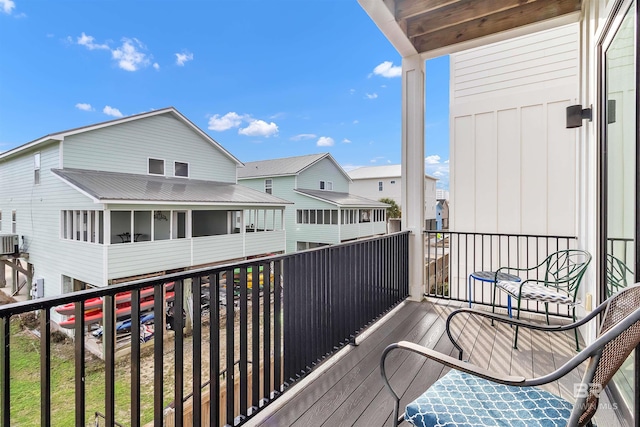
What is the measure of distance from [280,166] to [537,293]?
14075 mm

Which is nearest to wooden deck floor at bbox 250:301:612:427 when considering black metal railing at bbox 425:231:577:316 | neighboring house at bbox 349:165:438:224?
black metal railing at bbox 425:231:577:316

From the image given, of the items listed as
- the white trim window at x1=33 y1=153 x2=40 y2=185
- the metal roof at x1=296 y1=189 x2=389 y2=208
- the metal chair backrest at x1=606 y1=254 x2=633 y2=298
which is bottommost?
the metal chair backrest at x1=606 y1=254 x2=633 y2=298

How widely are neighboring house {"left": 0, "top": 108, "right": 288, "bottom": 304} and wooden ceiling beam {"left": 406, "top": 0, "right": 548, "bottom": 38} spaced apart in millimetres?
6595

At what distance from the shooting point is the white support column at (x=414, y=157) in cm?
343

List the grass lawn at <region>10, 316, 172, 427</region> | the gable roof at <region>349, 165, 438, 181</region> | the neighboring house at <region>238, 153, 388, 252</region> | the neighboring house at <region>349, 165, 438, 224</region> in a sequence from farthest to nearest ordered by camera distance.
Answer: the gable roof at <region>349, 165, 438, 181</region> → the neighboring house at <region>349, 165, 438, 224</region> → the neighboring house at <region>238, 153, 388, 252</region> → the grass lawn at <region>10, 316, 172, 427</region>

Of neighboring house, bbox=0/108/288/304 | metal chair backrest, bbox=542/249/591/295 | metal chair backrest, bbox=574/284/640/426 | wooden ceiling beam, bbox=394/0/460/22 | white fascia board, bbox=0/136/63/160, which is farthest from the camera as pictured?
white fascia board, bbox=0/136/63/160

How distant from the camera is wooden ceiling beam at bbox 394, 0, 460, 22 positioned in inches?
104

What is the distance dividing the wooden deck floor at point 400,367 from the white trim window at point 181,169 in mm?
9503

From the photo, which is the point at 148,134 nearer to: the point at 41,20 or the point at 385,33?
the point at 41,20

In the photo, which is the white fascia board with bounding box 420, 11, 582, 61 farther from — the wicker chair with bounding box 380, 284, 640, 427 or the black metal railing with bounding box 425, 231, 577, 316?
the wicker chair with bounding box 380, 284, 640, 427

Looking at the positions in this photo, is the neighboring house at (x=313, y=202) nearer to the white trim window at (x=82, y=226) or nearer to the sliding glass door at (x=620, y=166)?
the white trim window at (x=82, y=226)

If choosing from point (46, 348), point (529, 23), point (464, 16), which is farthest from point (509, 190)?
point (46, 348)

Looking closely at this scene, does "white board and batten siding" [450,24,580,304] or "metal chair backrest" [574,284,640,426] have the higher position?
"white board and batten siding" [450,24,580,304]

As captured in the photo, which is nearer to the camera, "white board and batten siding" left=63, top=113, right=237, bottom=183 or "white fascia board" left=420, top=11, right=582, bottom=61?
"white fascia board" left=420, top=11, right=582, bottom=61
